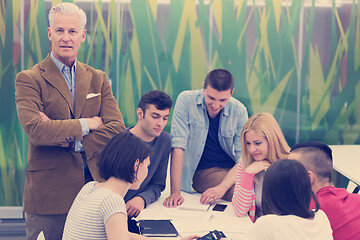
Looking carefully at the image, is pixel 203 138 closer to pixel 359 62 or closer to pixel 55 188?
pixel 55 188

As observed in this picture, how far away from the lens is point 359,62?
439 centimetres

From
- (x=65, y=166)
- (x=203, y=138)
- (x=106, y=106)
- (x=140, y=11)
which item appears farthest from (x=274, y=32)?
(x=65, y=166)

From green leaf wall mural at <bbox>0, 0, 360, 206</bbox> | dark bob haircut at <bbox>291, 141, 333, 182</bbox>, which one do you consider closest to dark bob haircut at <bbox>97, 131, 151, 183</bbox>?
dark bob haircut at <bbox>291, 141, 333, 182</bbox>

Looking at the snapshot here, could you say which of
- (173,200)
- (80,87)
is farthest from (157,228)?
(80,87)

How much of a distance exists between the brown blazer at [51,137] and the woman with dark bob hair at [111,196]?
0.50 m

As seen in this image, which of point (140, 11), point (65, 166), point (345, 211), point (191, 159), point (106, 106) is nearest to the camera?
point (345, 211)

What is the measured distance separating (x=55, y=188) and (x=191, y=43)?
2.26 m

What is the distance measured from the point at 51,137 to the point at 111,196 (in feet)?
2.12

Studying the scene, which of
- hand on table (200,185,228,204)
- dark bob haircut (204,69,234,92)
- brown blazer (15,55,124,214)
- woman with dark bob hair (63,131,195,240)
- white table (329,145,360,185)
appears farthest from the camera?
white table (329,145,360,185)

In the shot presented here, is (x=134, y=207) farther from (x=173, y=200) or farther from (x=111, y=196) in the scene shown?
(x=111, y=196)

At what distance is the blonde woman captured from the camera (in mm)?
2391

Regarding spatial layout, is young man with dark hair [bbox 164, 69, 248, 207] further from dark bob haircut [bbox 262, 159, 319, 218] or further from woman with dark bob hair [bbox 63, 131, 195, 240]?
dark bob haircut [bbox 262, 159, 319, 218]

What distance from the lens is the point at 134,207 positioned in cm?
238

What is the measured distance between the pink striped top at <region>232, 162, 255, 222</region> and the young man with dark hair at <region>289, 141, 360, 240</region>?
0.35m
